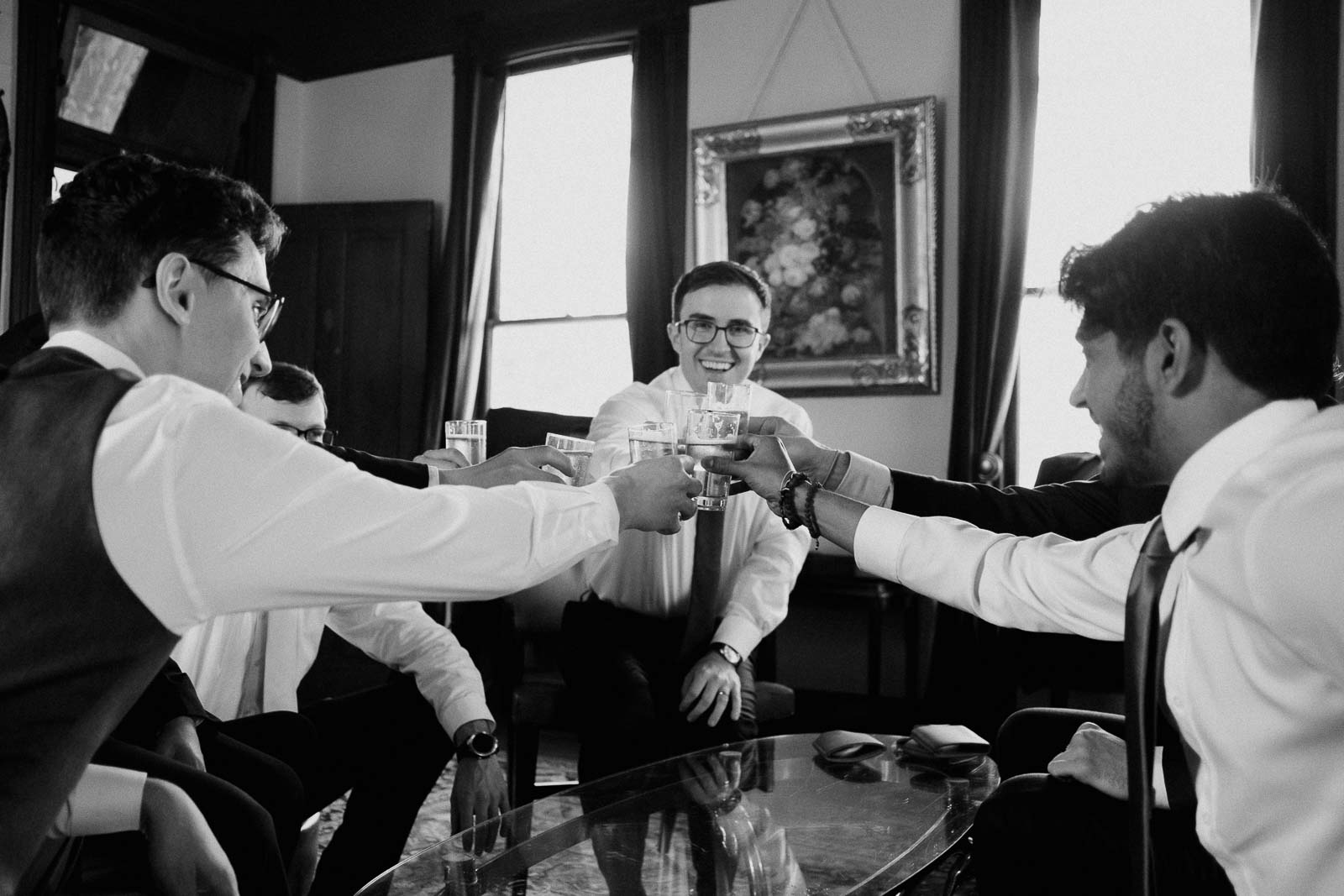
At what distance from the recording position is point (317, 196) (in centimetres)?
671

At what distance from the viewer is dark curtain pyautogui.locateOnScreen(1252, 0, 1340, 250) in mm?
3926

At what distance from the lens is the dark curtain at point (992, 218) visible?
14.7 feet

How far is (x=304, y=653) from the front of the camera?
2.36 metres

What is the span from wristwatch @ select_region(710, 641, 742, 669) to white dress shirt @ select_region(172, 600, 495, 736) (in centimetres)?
61

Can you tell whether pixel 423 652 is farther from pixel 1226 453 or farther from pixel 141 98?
pixel 141 98

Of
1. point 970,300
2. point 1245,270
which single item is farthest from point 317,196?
point 1245,270

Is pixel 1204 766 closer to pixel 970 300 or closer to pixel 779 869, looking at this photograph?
pixel 779 869

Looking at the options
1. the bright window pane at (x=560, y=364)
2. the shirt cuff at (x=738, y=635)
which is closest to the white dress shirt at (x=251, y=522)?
the shirt cuff at (x=738, y=635)

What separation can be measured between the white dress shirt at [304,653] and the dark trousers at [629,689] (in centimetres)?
37

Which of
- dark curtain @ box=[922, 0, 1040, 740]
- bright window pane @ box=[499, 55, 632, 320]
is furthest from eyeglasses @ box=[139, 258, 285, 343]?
bright window pane @ box=[499, 55, 632, 320]

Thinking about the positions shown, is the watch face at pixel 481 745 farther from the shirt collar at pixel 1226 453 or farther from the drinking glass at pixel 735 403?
the shirt collar at pixel 1226 453

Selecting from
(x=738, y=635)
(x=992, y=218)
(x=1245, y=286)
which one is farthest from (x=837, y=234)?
(x=1245, y=286)

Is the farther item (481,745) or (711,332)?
(711,332)

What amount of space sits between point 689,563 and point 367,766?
106 cm
